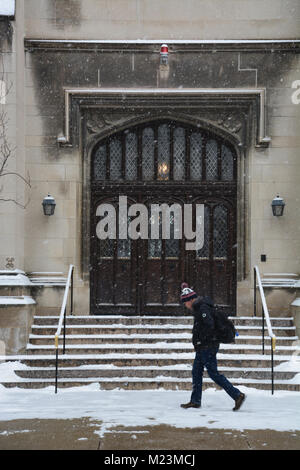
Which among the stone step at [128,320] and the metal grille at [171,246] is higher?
the metal grille at [171,246]

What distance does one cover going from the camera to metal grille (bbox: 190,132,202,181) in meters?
13.6

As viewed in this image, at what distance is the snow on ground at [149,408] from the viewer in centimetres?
774

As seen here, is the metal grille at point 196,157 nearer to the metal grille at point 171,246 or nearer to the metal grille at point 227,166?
the metal grille at point 227,166

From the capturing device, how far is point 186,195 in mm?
13539

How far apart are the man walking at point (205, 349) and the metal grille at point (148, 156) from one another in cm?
523

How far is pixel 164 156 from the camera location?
13.6 metres

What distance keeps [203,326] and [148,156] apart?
5.76 meters

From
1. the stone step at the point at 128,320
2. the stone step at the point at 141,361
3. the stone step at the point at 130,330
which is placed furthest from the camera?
the stone step at the point at 128,320

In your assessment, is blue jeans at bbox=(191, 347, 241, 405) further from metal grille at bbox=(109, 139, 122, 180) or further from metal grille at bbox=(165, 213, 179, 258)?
metal grille at bbox=(109, 139, 122, 180)

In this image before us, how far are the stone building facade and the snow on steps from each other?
3.08 feet

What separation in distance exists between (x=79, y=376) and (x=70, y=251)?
10.1 ft

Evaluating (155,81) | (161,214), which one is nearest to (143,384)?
(161,214)

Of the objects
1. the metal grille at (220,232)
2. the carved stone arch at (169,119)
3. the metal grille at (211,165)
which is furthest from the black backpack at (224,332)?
the metal grille at (211,165)
